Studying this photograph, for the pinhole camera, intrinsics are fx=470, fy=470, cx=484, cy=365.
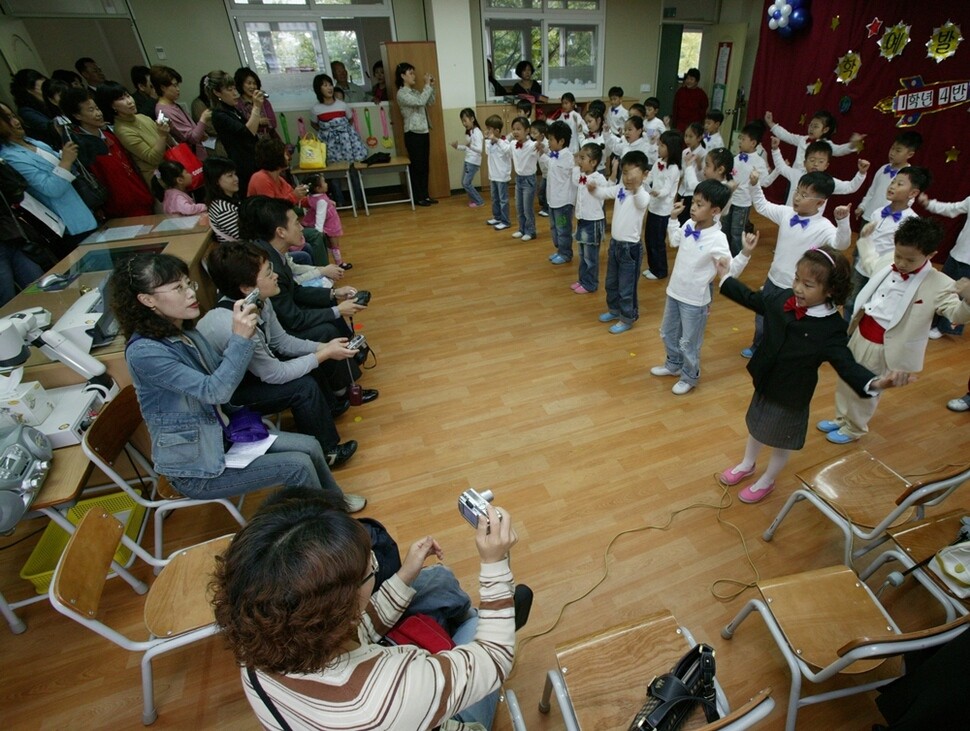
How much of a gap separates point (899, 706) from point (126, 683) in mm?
2467

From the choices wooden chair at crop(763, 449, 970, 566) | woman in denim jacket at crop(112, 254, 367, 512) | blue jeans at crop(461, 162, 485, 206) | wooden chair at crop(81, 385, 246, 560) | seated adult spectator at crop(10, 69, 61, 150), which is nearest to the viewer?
wooden chair at crop(763, 449, 970, 566)

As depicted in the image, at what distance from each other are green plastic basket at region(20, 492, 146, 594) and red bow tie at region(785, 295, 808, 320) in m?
2.86

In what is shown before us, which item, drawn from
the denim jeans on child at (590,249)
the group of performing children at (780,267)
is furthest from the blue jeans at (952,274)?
the denim jeans on child at (590,249)

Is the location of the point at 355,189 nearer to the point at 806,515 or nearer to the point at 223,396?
the point at 223,396

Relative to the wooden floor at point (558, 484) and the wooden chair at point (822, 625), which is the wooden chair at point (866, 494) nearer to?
the wooden chair at point (822, 625)

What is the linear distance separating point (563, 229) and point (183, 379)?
395 centimetres

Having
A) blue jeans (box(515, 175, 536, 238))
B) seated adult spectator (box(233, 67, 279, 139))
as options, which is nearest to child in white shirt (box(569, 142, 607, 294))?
blue jeans (box(515, 175, 536, 238))

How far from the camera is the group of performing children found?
1856 millimetres

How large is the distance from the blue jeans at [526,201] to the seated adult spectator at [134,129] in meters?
3.36

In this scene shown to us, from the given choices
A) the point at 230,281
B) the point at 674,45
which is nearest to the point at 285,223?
the point at 230,281

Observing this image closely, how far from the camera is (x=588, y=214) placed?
3863 millimetres

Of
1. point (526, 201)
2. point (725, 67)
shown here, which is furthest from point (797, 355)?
point (725, 67)

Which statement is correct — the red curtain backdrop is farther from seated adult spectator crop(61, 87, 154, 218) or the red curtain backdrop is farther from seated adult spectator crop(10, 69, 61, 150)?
seated adult spectator crop(10, 69, 61, 150)

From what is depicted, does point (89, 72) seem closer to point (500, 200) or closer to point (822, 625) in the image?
point (500, 200)
